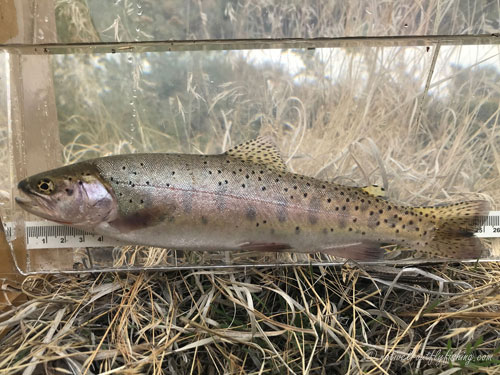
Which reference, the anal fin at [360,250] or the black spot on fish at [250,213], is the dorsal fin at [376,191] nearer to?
the anal fin at [360,250]

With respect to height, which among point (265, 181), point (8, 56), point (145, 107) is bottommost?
point (265, 181)

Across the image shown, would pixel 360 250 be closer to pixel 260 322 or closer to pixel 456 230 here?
pixel 456 230

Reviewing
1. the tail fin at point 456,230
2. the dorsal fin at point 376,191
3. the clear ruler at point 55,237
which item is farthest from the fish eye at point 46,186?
the tail fin at point 456,230

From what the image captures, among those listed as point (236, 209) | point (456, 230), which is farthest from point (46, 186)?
point (456, 230)

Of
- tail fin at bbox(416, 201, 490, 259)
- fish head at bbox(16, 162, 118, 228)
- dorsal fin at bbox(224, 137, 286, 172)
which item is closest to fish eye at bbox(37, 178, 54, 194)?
fish head at bbox(16, 162, 118, 228)

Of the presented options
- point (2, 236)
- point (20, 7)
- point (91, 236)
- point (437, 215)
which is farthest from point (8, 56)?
point (437, 215)

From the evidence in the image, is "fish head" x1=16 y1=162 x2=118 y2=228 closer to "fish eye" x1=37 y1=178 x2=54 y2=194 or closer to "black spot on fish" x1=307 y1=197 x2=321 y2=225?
"fish eye" x1=37 y1=178 x2=54 y2=194

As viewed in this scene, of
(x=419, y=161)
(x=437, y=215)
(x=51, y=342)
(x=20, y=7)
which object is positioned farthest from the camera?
(x=419, y=161)

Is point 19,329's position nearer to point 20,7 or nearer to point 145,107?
point 145,107
